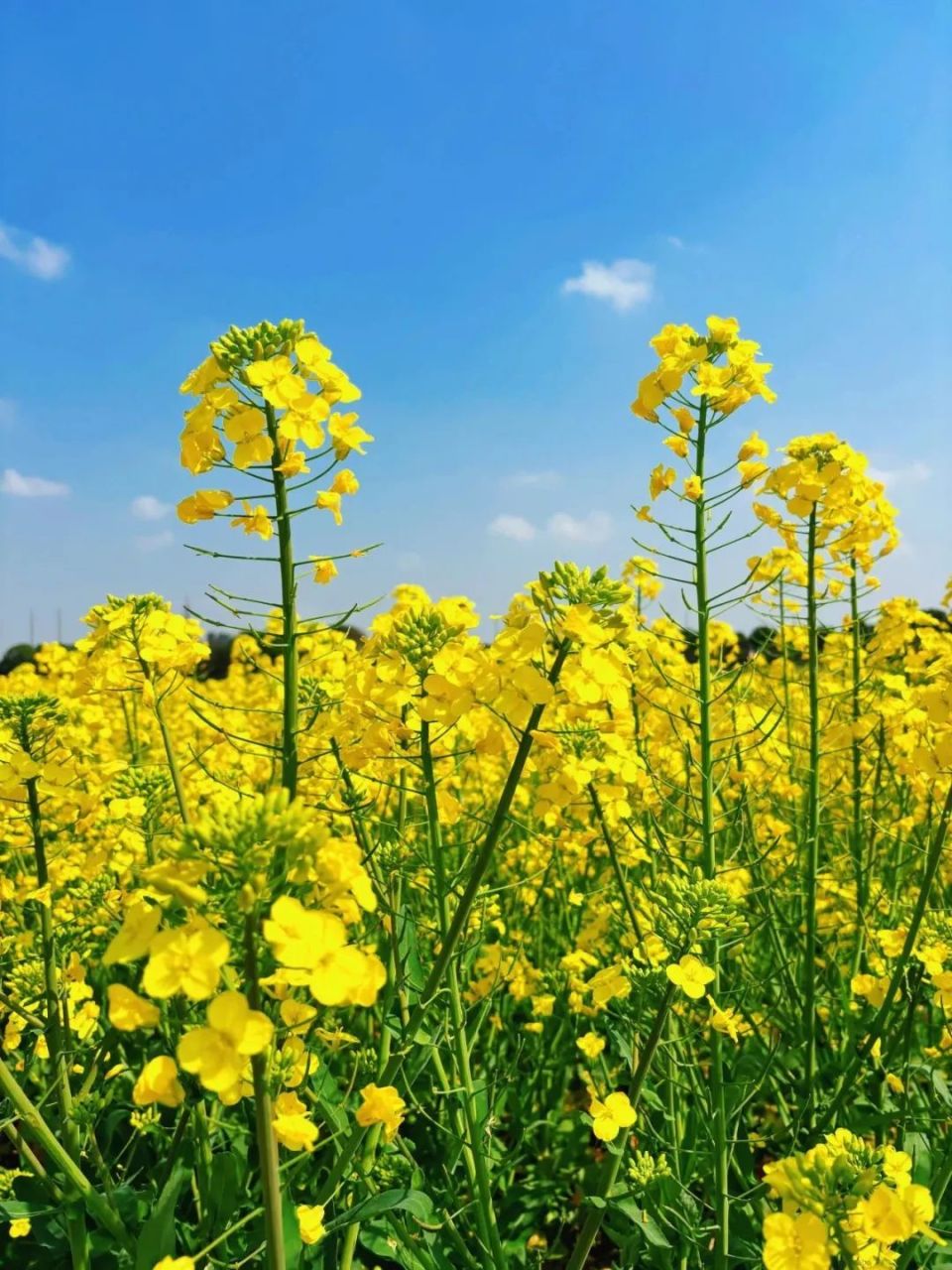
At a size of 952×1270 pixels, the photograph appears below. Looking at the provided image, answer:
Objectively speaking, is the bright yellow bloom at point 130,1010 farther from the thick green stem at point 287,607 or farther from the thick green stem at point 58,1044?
the thick green stem at point 58,1044

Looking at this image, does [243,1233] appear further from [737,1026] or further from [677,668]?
[677,668]

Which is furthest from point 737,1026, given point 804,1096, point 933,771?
point 933,771

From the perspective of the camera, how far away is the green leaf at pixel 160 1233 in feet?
5.68

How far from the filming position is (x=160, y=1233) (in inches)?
69.0

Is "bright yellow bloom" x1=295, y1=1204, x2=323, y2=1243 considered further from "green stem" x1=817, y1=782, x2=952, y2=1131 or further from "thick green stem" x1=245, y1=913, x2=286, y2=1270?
"green stem" x1=817, y1=782, x2=952, y2=1131

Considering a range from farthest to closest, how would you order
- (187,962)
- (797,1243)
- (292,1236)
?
(292,1236)
(797,1243)
(187,962)

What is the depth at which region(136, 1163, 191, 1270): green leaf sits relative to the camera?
1732mm

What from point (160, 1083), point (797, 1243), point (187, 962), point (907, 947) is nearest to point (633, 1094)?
point (797, 1243)

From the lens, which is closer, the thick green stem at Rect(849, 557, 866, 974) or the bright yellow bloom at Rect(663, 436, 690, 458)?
the bright yellow bloom at Rect(663, 436, 690, 458)

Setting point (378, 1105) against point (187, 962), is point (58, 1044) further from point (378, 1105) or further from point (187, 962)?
point (187, 962)

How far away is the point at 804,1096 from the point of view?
296 centimetres

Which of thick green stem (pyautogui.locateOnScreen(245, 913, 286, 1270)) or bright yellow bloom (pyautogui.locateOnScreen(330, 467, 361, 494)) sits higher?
bright yellow bloom (pyautogui.locateOnScreen(330, 467, 361, 494))

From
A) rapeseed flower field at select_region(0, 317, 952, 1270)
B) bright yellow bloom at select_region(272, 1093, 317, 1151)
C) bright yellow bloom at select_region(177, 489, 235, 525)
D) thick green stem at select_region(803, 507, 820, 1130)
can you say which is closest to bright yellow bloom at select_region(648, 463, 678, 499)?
rapeseed flower field at select_region(0, 317, 952, 1270)

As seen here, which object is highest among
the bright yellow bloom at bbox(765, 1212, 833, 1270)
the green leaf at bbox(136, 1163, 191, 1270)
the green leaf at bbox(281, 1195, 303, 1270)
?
the bright yellow bloom at bbox(765, 1212, 833, 1270)
